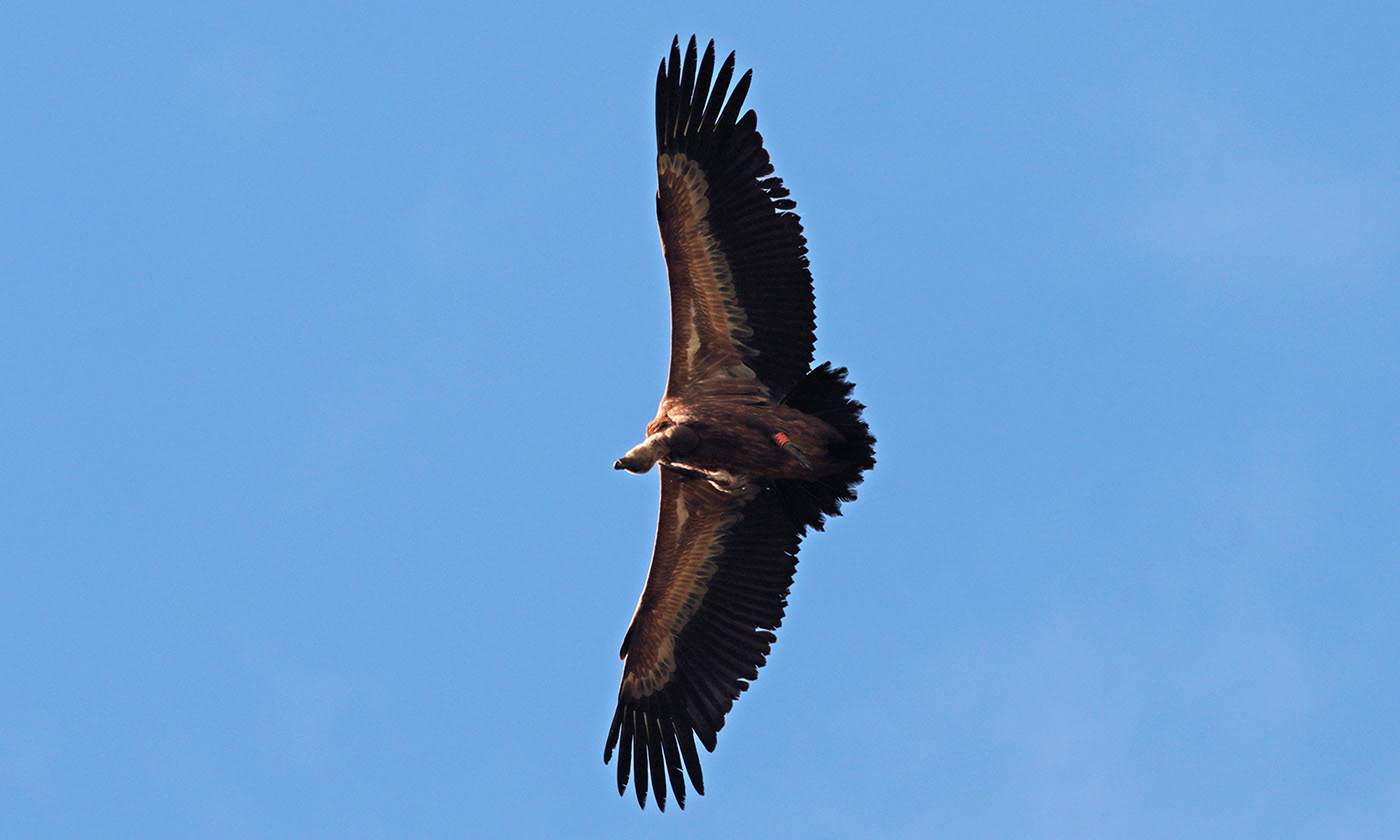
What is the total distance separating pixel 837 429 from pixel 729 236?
2.11 meters

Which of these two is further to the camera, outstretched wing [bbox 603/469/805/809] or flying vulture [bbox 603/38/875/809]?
outstretched wing [bbox 603/469/805/809]

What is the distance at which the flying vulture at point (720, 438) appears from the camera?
14.5 m

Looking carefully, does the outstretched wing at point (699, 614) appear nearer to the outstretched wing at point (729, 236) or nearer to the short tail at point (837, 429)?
the short tail at point (837, 429)

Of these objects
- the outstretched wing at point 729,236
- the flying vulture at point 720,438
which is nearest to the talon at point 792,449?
the flying vulture at point 720,438

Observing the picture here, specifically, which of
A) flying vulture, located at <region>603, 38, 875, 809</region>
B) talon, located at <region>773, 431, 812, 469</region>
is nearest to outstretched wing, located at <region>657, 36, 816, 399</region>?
flying vulture, located at <region>603, 38, 875, 809</region>

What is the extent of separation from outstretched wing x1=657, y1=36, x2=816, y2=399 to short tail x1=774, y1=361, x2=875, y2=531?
0.29 metres

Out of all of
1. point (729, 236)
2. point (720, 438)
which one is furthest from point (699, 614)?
point (729, 236)

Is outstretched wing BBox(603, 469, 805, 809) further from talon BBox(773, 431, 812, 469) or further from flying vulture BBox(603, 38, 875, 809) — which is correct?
talon BBox(773, 431, 812, 469)

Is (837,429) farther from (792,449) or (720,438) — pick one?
(720,438)

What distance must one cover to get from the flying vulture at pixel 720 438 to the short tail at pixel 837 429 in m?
0.01

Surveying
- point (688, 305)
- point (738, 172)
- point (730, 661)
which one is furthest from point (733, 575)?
point (738, 172)

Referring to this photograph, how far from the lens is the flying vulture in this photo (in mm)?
14531

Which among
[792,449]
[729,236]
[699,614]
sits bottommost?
[699,614]

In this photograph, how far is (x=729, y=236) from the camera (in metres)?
14.6
